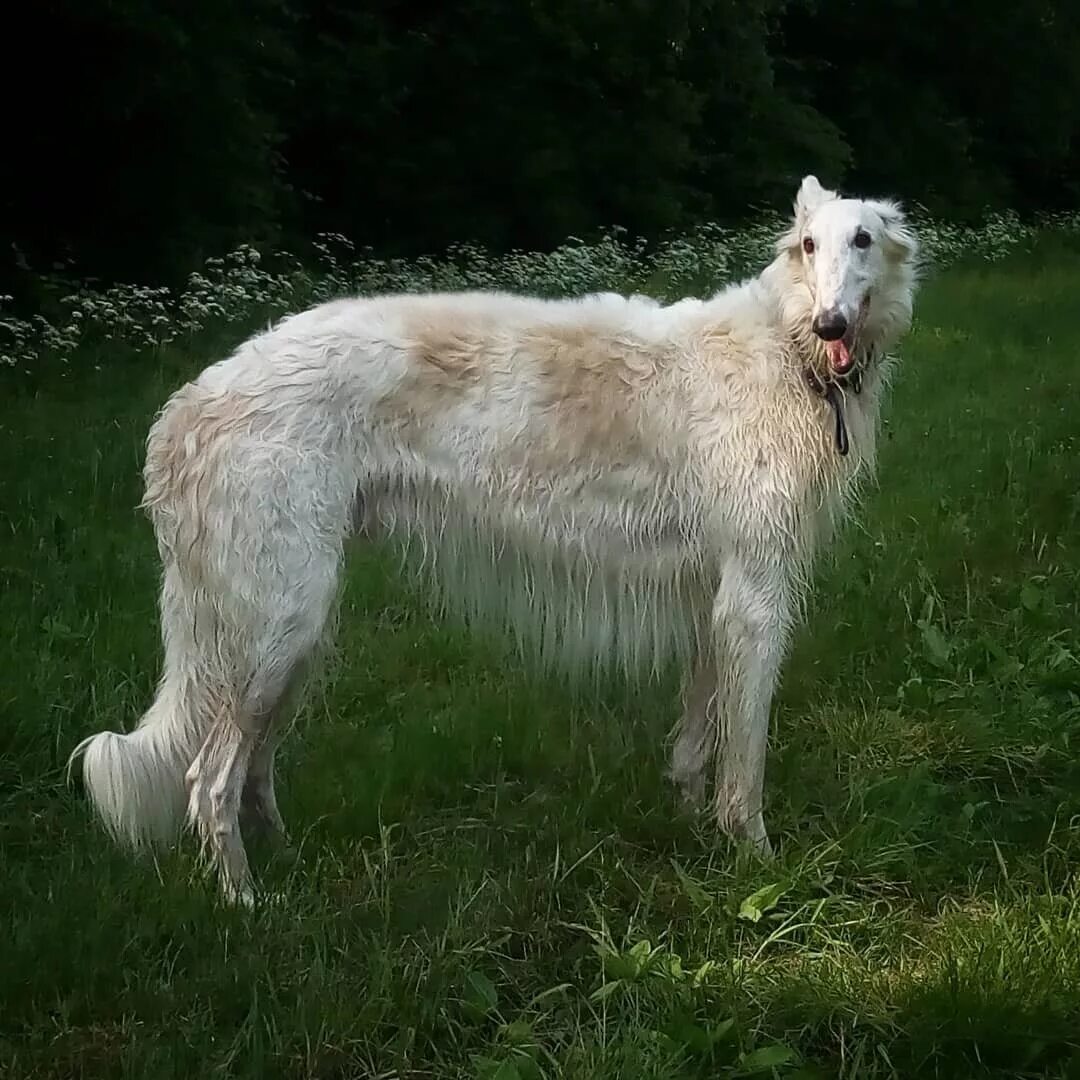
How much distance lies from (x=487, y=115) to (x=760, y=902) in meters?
14.4

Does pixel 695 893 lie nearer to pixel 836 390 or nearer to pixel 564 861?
pixel 564 861

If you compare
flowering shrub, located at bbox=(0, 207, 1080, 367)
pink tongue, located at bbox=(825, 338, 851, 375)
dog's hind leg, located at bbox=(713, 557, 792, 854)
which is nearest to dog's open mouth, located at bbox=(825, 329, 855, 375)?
pink tongue, located at bbox=(825, 338, 851, 375)

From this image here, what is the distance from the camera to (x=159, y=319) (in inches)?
363

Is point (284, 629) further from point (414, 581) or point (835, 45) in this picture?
point (835, 45)

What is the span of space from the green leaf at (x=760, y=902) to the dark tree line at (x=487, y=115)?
28.8 ft

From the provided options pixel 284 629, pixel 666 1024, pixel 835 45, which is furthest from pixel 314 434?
pixel 835 45

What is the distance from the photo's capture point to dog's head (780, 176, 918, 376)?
3.76 meters

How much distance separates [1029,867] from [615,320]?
192cm

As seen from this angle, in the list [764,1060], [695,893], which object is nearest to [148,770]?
[695,893]

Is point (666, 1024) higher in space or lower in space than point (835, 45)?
lower

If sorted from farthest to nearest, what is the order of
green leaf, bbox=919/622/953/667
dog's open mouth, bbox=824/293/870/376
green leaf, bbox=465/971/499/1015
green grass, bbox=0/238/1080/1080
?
green leaf, bbox=919/622/953/667 < dog's open mouth, bbox=824/293/870/376 < green leaf, bbox=465/971/499/1015 < green grass, bbox=0/238/1080/1080

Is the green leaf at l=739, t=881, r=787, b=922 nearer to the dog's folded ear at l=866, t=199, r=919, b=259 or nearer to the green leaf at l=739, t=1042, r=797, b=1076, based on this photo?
the green leaf at l=739, t=1042, r=797, b=1076

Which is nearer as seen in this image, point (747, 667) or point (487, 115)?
point (747, 667)

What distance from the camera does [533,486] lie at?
3863 millimetres
